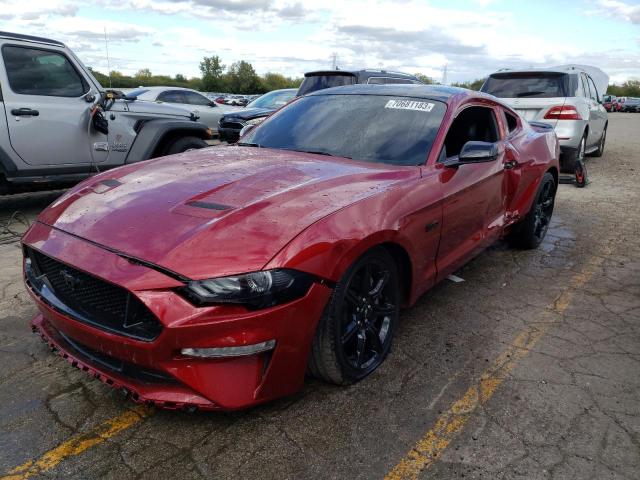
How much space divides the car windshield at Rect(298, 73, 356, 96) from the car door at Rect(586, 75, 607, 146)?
4398mm

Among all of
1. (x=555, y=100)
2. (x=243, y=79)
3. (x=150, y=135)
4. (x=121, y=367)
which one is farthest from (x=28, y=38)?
(x=243, y=79)

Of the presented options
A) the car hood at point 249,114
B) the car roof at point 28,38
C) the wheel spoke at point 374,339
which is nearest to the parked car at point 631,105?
the car hood at point 249,114

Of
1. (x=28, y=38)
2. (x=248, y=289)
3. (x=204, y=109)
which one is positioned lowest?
(x=248, y=289)

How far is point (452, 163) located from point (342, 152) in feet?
2.37

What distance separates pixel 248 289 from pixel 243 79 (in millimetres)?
89520

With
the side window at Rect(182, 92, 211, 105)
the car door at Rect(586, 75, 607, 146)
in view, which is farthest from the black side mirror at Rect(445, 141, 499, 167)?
the side window at Rect(182, 92, 211, 105)

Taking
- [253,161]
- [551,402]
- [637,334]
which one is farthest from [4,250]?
[637,334]

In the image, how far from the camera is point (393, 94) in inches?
152

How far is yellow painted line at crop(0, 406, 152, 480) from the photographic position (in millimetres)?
2162

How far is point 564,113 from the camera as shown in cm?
869

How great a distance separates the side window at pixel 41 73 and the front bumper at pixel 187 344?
428 cm

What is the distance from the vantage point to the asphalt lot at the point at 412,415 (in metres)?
2.24

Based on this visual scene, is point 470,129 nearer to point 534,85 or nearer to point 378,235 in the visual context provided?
point 378,235

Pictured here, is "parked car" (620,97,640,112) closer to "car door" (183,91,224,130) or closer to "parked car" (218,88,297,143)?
"parked car" (218,88,297,143)
